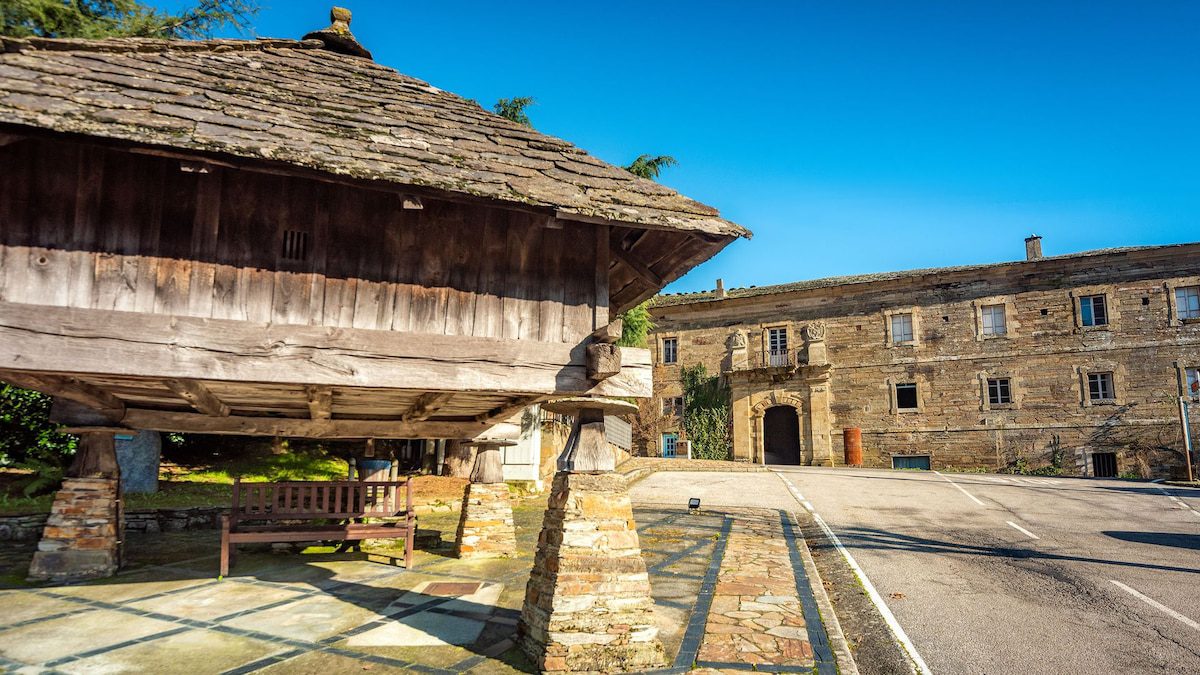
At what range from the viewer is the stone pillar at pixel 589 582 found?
471 centimetres

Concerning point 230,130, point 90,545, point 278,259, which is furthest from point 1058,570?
point 90,545

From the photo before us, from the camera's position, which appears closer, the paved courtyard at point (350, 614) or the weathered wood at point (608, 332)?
the paved courtyard at point (350, 614)

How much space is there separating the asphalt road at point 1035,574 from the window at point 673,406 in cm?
1588

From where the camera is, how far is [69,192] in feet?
13.6

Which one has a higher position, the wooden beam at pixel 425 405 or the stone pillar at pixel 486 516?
the wooden beam at pixel 425 405

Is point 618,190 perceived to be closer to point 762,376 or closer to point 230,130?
point 230,130

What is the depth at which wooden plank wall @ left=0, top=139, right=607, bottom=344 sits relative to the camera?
4.09 m

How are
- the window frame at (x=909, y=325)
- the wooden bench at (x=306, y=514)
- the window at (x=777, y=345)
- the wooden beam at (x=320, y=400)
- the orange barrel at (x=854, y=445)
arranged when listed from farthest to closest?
the window at (x=777, y=345), the window frame at (x=909, y=325), the orange barrel at (x=854, y=445), the wooden bench at (x=306, y=514), the wooden beam at (x=320, y=400)

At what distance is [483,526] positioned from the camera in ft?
28.7

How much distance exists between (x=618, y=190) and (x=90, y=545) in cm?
725

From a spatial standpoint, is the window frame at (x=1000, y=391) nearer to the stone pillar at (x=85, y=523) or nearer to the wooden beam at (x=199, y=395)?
the wooden beam at (x=199, y=395)

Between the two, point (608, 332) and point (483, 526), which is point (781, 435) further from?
point (608, 332)

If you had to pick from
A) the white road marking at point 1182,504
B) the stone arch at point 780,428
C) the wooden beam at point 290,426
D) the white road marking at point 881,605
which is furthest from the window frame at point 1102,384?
the wooden beam at point 290,426

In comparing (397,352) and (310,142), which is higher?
(310,142)
